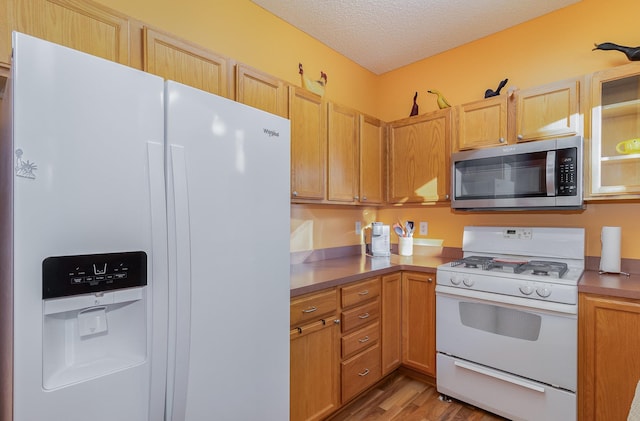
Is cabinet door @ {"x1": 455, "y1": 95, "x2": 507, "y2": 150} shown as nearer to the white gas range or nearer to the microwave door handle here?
the microwave door handle

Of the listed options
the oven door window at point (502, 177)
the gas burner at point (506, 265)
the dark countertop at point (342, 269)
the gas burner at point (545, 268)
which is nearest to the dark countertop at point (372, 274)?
the dark countertop at point (342, 269)

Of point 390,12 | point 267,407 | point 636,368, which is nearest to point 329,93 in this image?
point 390,12

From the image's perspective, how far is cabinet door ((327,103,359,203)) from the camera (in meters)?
2.34

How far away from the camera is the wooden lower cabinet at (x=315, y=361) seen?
1646 mm

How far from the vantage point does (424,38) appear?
104 inches

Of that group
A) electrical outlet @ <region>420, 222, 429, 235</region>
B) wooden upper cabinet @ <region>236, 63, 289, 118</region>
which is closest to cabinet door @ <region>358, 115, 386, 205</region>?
electrical outlet @ <region>420, 222, 429, 235</region>

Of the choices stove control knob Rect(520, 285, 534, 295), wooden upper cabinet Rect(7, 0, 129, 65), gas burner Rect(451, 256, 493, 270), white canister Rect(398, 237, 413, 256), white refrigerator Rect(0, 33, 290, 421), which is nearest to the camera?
white refrigerator Rect(0, 33, 290, 421)

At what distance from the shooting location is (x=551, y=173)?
1971mm

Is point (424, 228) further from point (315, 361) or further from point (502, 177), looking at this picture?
point (315, 361)

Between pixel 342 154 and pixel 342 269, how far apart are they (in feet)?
2.84

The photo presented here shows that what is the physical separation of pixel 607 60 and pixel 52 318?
124 inches

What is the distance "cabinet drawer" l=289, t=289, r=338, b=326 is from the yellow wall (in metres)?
0.78

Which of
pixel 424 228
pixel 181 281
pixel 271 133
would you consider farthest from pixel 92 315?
pixel 424 228

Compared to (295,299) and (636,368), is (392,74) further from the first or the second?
(636,368)
